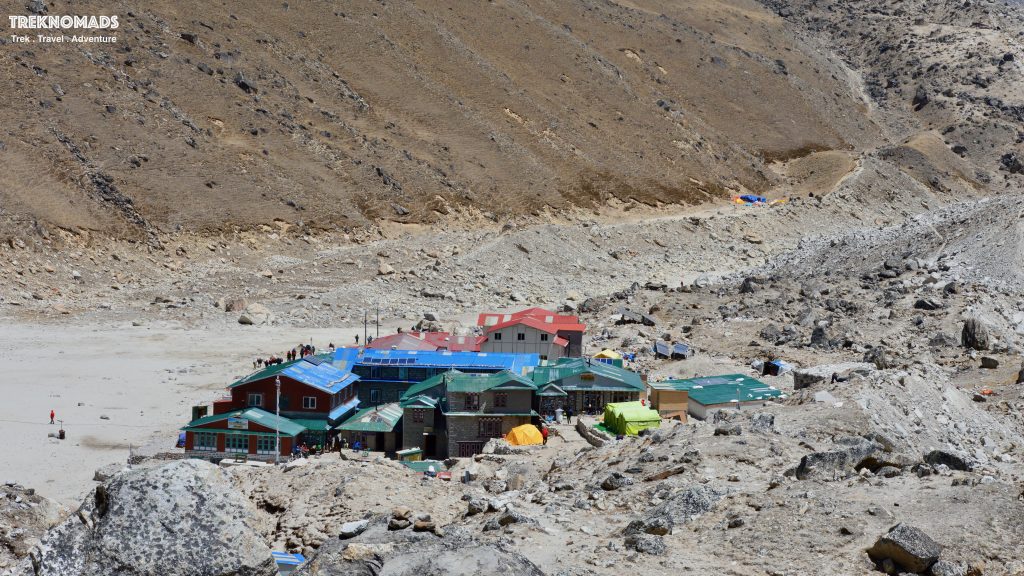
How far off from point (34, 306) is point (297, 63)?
3780 cm

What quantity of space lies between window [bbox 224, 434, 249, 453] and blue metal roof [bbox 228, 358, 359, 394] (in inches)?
96.1

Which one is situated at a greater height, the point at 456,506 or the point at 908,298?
the point at 908,298

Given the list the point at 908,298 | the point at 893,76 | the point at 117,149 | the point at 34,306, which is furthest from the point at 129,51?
the point at 893,76

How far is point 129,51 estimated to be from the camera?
7738cm

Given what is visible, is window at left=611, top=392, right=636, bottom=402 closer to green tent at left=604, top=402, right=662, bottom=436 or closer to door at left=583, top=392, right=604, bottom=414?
door at left=583, top=392, right=604, bottom=414

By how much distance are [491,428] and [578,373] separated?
3.56 metres

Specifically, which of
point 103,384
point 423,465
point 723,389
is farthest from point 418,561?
point 103,384

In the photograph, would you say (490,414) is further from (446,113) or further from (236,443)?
(446,113)

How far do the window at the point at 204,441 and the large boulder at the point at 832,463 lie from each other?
56.4 ft

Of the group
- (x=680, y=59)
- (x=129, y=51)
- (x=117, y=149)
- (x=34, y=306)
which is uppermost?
(x=680, y=59)

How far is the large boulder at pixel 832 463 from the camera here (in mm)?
18047

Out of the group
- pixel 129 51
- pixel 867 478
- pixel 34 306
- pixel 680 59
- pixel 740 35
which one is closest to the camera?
pixel 867 478

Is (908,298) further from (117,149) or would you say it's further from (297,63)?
(297,63)

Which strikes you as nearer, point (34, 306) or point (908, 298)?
point (908, 298)
